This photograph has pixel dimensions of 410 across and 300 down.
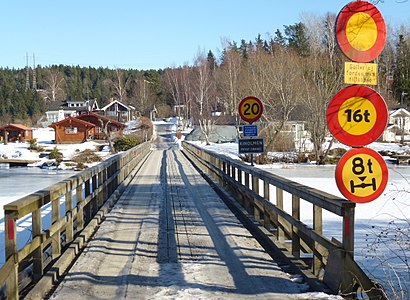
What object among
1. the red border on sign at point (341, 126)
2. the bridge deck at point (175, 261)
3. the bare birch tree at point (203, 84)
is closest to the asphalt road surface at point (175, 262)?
the bridge deck at point (175, 261)

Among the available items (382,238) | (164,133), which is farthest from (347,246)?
(164,133)

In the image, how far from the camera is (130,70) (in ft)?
520

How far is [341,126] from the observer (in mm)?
4578

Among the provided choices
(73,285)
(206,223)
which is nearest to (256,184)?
(206,223)

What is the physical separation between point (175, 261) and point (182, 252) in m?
0.48

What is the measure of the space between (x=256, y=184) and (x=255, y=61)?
121 ft

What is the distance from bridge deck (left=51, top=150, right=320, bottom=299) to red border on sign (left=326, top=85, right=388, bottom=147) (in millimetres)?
1557

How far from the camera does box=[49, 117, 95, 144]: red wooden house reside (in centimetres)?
6844

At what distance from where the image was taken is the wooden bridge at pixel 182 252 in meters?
4.82

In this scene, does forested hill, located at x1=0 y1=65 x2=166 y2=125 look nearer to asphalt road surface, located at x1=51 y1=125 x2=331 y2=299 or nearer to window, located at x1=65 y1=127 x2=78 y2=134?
window, located at x1=65 y1=127 x2=78 y2=134

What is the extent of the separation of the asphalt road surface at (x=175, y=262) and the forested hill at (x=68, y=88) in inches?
3832

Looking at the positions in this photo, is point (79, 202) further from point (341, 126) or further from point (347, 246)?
point (341, 126)

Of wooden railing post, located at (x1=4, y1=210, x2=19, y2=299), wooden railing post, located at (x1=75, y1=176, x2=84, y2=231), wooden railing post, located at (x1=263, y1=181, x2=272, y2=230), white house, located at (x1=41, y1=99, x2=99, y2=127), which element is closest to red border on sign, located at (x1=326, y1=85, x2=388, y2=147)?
wooden railing post, located at (x1=4, y1=210, x2=19, y2=299)

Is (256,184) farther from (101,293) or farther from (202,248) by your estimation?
(101,293)
